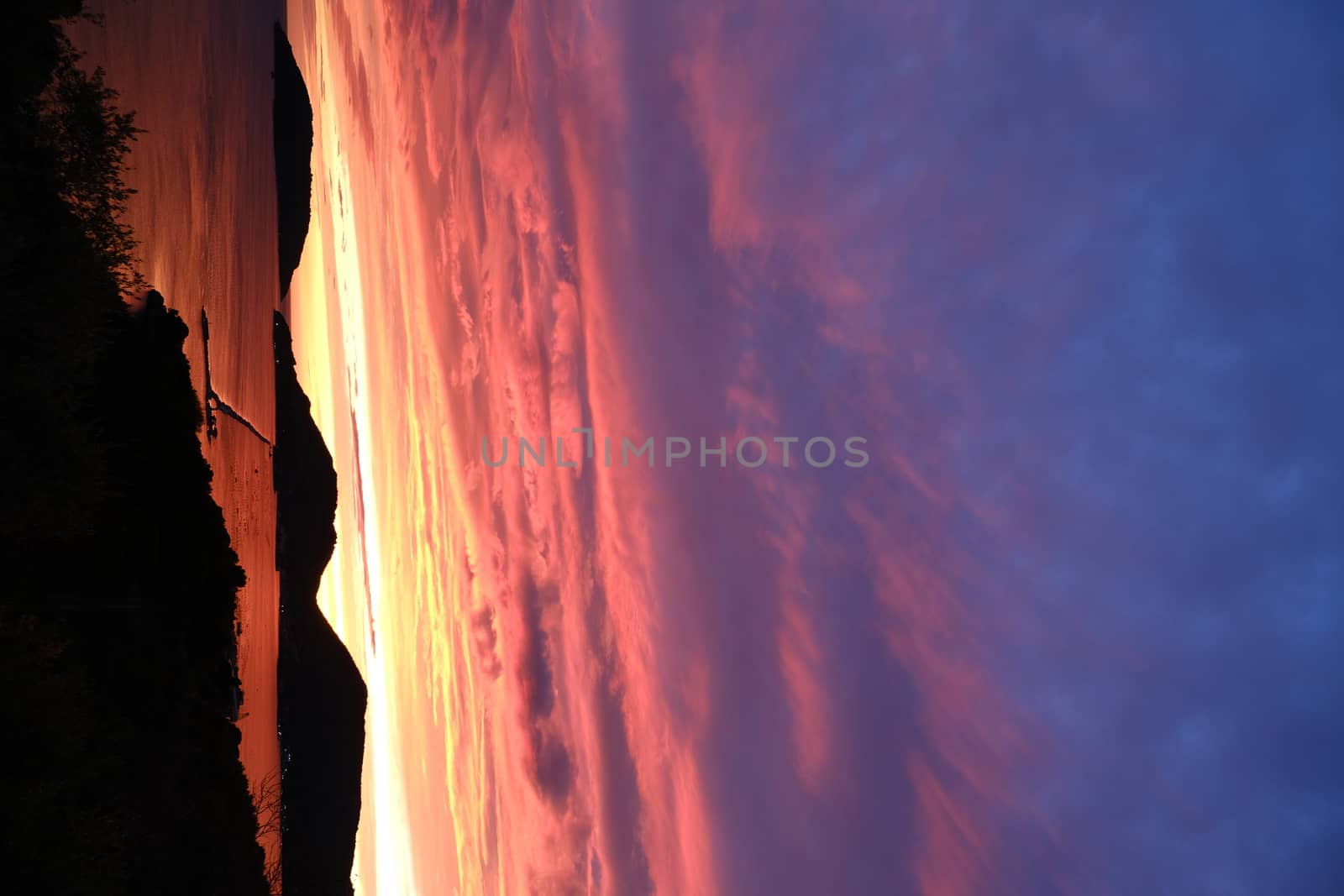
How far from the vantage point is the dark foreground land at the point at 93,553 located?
48.2 feet

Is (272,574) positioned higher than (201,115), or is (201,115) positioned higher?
(201,115)

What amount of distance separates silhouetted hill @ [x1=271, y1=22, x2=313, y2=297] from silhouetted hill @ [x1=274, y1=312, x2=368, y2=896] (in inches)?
390

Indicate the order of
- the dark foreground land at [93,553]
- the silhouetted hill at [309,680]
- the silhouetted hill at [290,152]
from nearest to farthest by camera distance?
1. the dark foreground land at [93,553]
2. the silhouetted hill at [309,680]
3. the silhouetted hill at [290,152]

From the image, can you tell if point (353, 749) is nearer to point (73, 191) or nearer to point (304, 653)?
point (304, 653)

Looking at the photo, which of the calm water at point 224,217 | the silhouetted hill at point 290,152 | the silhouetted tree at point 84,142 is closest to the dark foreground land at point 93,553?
the silhouetted tree at point 84,142

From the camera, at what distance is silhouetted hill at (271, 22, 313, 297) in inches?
2197

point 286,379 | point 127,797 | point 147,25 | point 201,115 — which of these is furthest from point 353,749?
point 147,25

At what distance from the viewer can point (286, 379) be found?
51.5 m

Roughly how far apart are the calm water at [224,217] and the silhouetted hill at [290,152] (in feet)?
9.70

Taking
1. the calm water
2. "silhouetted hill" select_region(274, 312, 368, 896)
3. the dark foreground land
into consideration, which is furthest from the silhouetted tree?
"silhouetted hill" select_region(274, 312, 368, 896)

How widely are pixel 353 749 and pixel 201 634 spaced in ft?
114

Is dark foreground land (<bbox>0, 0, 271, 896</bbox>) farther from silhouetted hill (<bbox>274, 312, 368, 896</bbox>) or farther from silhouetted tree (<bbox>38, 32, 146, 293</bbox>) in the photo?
silhouetted hill (<bbox>274, 312, 368, 896</bbox>)

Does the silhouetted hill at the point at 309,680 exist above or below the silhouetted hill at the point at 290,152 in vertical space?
below

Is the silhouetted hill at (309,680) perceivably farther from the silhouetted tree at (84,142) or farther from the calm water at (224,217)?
the silhouetted tree at (84,142)
